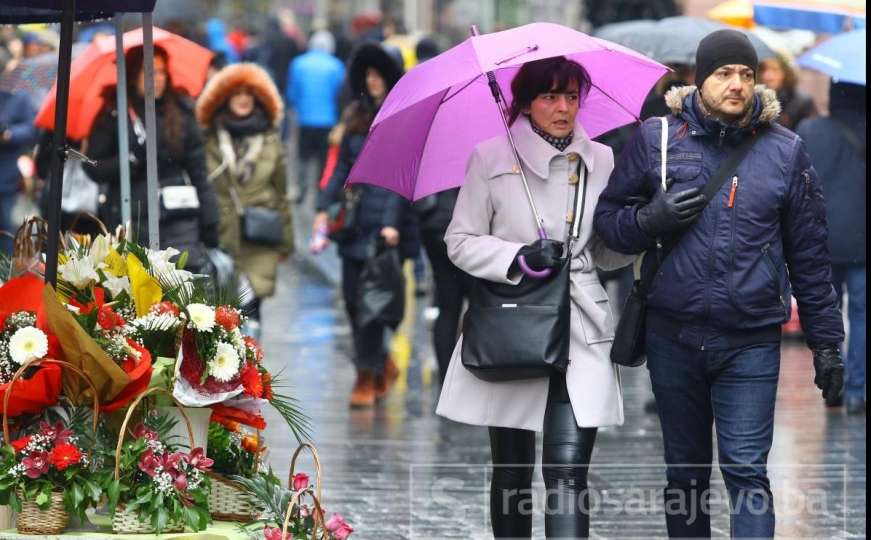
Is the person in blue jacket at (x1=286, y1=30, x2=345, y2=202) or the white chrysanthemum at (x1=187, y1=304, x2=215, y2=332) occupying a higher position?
the white chrysanthemum at (x1=187, y1=304, x2=215, y2=332)

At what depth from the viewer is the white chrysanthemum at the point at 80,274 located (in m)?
5.88

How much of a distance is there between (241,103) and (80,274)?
598 centimetres

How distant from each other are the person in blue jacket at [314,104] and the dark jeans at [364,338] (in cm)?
1259

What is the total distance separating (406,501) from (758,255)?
2.77 meters

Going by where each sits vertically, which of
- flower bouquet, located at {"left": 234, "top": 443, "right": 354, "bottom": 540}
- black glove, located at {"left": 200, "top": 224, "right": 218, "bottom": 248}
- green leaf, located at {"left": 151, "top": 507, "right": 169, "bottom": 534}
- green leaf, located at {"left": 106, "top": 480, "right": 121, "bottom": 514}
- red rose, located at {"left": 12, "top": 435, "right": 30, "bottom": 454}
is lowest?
flower bouquet, located at {"left": 234, "top": 443, "right": 354, "bottom": 540}

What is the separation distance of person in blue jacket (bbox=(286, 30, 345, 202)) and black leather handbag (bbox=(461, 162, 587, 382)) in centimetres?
1755

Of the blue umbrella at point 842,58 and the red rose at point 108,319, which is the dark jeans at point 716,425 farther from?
the blue umbrella at point 842,58

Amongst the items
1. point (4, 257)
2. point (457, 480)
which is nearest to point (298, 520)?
point (4, 257)

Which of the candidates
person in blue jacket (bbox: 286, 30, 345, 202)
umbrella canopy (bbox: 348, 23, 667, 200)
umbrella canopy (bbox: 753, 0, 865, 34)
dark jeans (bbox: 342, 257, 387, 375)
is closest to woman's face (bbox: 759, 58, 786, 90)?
umbrella canopy (bbox: 753, 0, 865, 34)

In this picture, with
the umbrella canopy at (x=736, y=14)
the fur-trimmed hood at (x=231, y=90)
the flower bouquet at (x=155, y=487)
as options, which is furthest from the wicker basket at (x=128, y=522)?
the umbrella canopy at (x=736, y=14)

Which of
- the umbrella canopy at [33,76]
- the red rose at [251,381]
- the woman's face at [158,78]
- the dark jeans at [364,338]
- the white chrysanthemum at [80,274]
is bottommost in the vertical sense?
the dark jeans at [364,338]

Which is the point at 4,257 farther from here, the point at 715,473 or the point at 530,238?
the point at 715,473

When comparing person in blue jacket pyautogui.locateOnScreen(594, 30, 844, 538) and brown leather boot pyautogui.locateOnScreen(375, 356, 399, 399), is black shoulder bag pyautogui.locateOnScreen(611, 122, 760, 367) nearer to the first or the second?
person in blue jacket pyautogui.locateOnScreen(594, 30, 844, 538)

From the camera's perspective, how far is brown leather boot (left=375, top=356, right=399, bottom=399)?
11.7 meters
